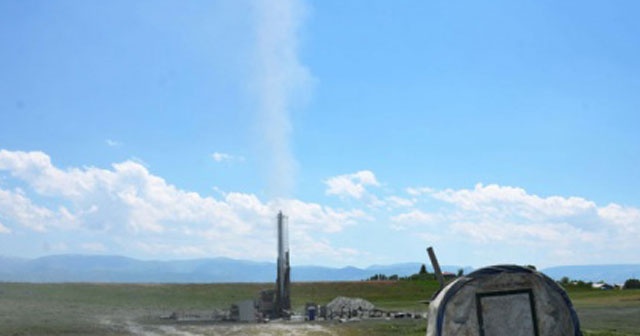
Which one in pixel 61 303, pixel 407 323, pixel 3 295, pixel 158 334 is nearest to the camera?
pixel 158 334

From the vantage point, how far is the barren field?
38.2 metres

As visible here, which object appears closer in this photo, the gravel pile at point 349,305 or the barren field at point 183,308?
the barren field at point 183,308

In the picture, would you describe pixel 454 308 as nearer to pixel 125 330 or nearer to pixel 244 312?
pixel 125 330

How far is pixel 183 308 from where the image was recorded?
63188mm

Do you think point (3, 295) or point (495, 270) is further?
point (3, 295)

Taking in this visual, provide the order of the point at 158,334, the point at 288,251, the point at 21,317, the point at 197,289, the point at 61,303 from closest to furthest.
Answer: the point at 158,334
the point at 21,317
the point at 288,251
the point at 61,303
the point at 197,289

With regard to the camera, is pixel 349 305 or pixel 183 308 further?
pixel 183 308

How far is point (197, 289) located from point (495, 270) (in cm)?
7335

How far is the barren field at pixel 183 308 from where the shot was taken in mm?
38156

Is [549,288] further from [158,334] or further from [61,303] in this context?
[61,303]

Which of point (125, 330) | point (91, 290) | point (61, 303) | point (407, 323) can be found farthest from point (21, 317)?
point (91, 290)

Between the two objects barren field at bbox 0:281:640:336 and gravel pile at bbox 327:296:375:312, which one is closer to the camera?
barren field at bbox 0:281:640:336

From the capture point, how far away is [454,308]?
1667cm

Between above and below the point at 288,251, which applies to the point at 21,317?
below
